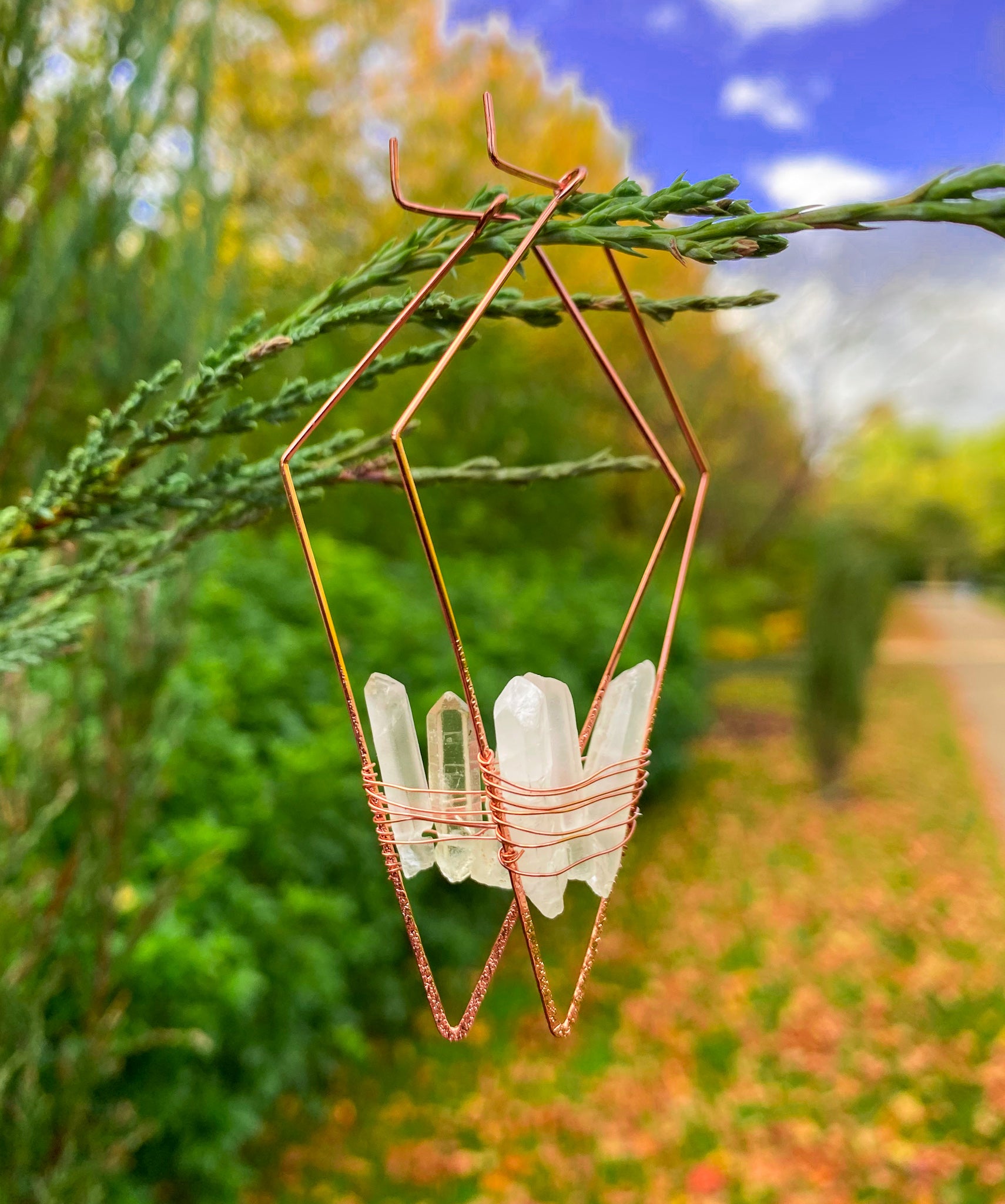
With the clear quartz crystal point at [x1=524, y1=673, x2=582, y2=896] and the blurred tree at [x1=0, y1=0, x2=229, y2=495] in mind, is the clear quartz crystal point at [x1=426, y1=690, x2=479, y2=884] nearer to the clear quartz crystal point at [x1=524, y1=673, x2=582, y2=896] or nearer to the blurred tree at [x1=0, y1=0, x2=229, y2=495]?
the clear quartz crystal point at [x1=524, y1=673, x2=582, y2=896]

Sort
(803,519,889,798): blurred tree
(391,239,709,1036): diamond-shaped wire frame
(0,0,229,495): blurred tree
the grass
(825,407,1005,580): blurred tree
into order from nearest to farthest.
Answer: (391,239,709,1036): diamond-shaped wire frame < (0,0,229,495): blurred tree < the grass < (803,519,889,798): blurred tree < (825,407,1005,580): blurred tree

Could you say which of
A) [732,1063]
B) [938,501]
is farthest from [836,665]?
[938,501]

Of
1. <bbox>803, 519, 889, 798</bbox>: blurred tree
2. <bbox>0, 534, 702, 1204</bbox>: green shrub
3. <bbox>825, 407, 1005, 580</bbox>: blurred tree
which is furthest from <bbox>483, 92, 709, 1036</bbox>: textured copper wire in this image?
<bbox>825, 407, 1005, 580</bbox>: blurred tree

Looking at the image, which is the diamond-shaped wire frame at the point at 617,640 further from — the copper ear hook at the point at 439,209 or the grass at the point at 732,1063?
the grass at the point at 732,1063

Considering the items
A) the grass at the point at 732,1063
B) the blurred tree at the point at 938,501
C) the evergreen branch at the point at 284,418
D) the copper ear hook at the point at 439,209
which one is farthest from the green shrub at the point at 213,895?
the blurred tree at the point at 938,501

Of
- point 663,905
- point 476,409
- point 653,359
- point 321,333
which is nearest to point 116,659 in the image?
point 321,333

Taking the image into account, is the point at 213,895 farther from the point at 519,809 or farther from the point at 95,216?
the point at 519,809
